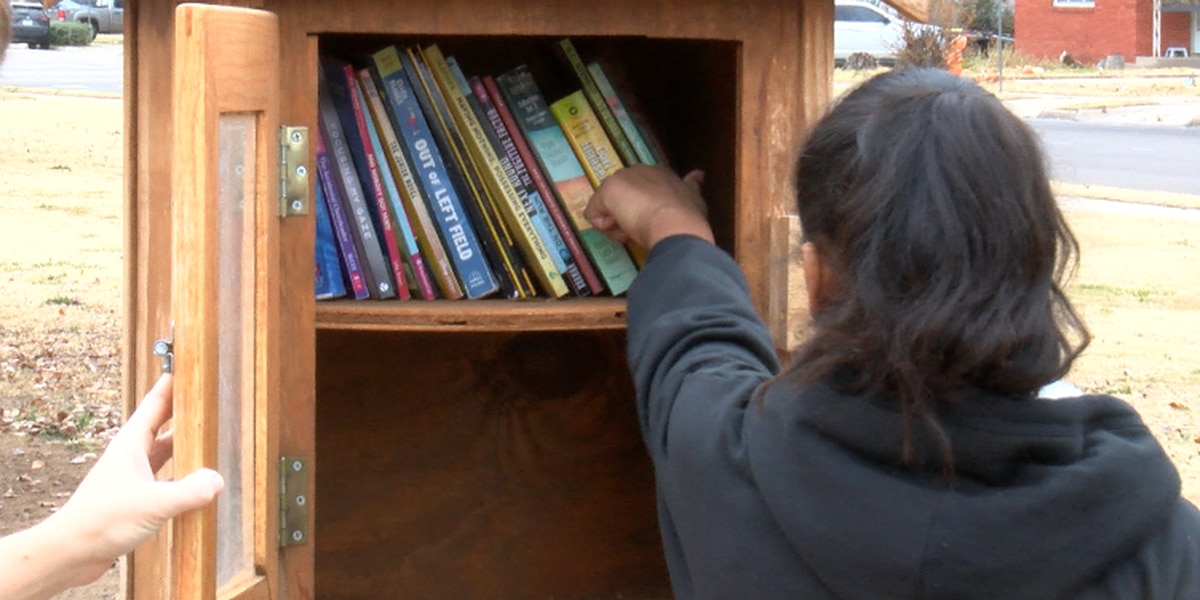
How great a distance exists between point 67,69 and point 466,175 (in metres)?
26.2

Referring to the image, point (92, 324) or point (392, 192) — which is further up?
point (392, 192)

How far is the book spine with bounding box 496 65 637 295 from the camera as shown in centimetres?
252

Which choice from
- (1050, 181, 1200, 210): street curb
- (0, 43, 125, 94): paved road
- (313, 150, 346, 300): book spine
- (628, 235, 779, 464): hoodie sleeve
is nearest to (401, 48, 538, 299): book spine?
(313, 150, 346, 300): book spine

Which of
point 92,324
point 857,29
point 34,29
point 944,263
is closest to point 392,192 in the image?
point 944,263

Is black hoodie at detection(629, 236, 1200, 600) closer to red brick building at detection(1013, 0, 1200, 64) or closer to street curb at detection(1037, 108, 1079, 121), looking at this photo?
street curb at detection(1037, 108, 1079, 121)

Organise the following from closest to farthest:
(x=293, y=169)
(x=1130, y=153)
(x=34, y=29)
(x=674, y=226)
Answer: (x=293, y=169), (x=674, y=226), (x=1130, y=153), (x=34, y=29)

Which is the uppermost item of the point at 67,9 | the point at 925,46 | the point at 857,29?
the point at 67,9

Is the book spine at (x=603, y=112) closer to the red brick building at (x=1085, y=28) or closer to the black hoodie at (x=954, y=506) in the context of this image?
the black hoodie at (x=954, y=506)

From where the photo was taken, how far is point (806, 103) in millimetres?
2307

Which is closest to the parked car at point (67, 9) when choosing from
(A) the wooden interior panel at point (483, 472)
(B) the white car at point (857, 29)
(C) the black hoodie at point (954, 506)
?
(B) the white car at point (857, 29)

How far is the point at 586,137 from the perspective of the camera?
2.55 m

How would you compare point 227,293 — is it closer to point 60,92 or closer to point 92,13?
point 60,92

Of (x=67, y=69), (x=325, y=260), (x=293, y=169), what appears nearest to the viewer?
(x=293, y=169)

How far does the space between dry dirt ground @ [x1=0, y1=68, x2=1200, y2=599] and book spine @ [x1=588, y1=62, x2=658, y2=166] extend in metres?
0.73
